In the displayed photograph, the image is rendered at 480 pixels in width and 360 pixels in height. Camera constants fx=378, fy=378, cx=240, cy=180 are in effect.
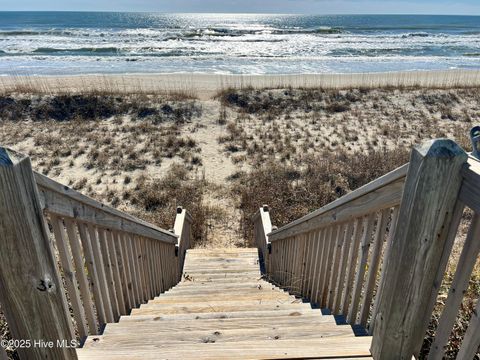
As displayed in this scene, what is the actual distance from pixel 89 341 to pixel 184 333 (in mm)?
570

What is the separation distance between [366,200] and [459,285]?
74cm

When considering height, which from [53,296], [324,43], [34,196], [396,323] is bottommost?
[324,43]

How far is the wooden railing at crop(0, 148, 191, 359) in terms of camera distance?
1.36m

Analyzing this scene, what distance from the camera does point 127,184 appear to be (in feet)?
31.6

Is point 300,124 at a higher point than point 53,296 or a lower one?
lower

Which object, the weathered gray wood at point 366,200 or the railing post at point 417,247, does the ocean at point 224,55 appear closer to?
the weathered gray wood at point 366,200

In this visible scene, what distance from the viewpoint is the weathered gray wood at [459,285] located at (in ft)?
4.55

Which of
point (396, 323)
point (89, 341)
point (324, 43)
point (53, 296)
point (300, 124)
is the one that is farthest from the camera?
point (324, 43)

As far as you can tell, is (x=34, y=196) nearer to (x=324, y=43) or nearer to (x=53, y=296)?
(x=53, y=296)

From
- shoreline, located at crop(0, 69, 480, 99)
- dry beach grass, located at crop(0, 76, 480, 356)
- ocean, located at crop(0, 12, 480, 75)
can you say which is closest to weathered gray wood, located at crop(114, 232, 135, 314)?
dry beach grass, located at crop(0, 76, 480, 356)

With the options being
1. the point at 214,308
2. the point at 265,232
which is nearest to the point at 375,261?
the point at 214,308

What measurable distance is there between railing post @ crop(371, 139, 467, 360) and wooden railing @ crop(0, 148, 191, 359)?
1.44m

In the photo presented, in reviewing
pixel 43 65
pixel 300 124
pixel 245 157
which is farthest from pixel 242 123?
pixel 43 65

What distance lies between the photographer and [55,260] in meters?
1.55
